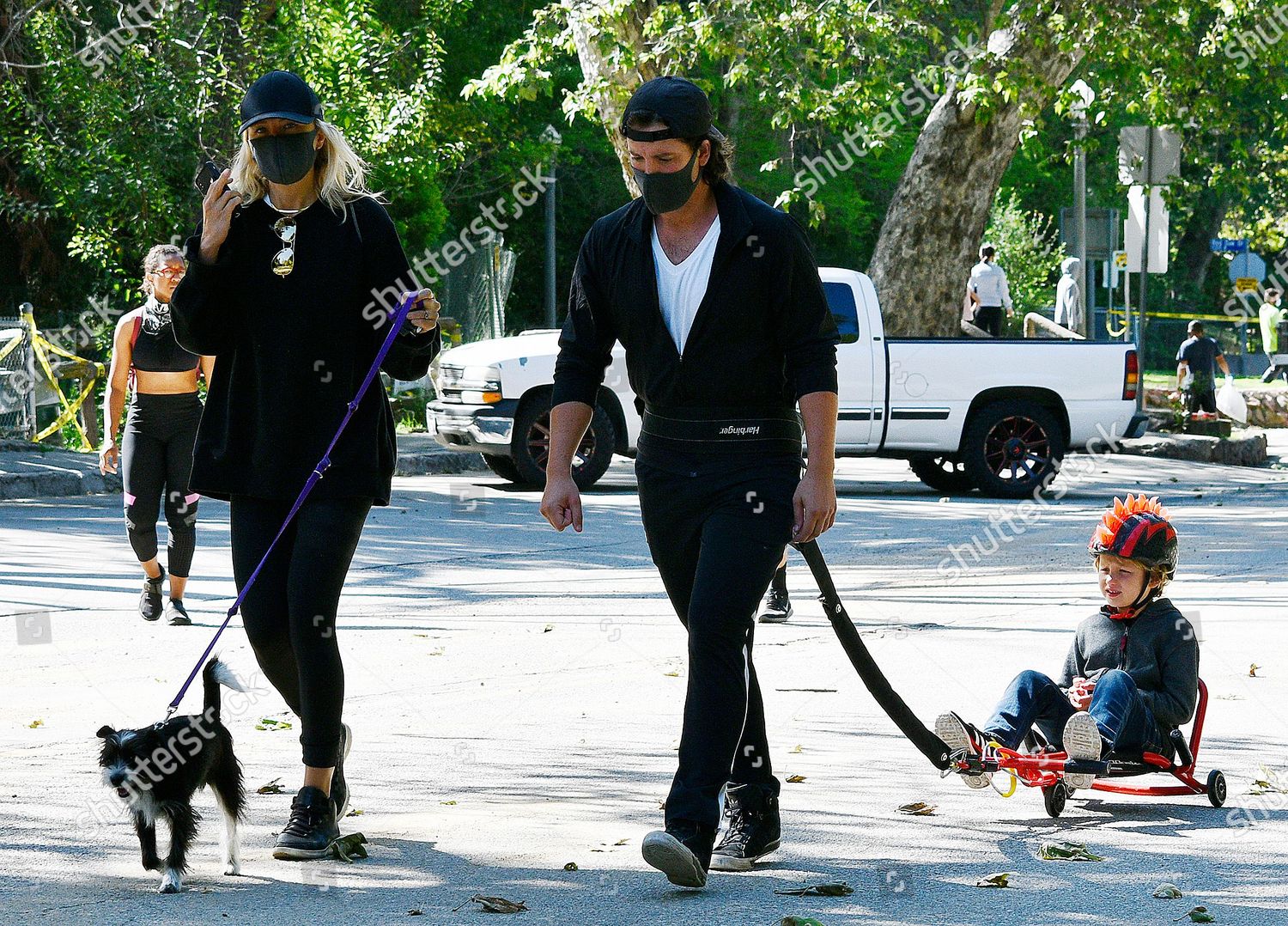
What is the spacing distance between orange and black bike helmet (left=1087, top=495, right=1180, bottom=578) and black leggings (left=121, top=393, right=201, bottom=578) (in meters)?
4.91

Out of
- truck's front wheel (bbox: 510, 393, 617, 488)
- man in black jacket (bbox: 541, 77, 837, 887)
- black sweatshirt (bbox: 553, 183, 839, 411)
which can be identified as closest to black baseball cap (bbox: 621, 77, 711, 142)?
man in black jacket (bbox: 541, 77, 837, 887)

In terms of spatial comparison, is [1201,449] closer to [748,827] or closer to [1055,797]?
[1055,797]

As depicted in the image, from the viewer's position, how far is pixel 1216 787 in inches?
200

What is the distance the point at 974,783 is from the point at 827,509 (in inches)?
47.5

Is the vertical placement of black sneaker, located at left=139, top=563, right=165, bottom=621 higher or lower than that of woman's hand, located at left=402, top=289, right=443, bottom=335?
lower

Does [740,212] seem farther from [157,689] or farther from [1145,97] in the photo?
[1145,97]

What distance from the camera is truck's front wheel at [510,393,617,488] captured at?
1547cm

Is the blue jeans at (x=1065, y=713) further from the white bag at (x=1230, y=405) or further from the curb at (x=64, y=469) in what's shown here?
the white bag at (x=1230, y=405)

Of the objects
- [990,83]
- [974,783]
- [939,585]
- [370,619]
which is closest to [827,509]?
[974,783]

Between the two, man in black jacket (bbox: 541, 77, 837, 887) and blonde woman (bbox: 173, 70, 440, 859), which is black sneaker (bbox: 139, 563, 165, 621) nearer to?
blonde woman (bbox: 173, 70, 440, 859)

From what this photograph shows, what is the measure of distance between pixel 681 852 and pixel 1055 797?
1.38 meters

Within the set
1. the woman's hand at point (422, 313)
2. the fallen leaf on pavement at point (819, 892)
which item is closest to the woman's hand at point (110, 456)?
the woman's hand at point (422, 313)

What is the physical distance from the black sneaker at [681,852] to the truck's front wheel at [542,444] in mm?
11224

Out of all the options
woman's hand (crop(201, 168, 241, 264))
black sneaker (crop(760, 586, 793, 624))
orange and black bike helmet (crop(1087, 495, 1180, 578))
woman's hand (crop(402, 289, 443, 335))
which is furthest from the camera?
black sneaker (crop(760, 586, 793, 624))
